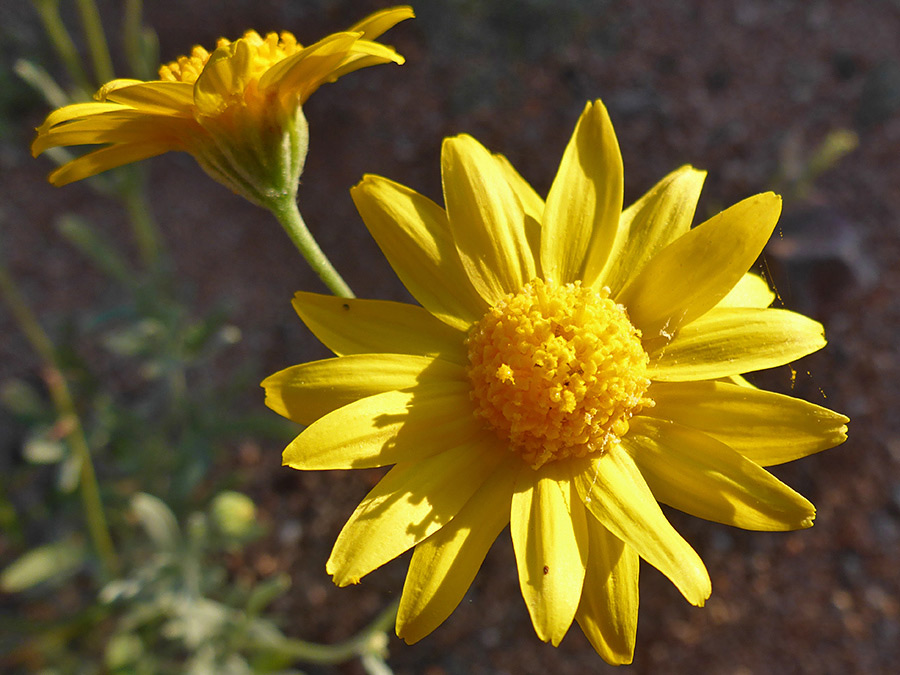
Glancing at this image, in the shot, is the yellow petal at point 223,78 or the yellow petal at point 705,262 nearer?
the yellow petal at point 223,78

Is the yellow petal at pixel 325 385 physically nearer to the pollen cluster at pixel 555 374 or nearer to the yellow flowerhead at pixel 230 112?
the pollen cluster at pixel 555 374

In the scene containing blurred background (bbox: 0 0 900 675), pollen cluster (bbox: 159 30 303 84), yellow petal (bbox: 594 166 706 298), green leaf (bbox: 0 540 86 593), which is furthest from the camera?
blurred background (bbox: 0 0 900 675)

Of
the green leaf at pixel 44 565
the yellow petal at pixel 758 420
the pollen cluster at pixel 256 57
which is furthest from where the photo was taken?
the green leaf at pixel 44 565

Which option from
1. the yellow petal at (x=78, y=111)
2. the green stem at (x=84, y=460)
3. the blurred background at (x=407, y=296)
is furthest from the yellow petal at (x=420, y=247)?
the green stem at (x=84, y=460)

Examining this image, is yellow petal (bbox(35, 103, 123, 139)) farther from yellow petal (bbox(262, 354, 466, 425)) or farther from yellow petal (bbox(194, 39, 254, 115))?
yellow petal (bbox(262, 354, 466, 425))

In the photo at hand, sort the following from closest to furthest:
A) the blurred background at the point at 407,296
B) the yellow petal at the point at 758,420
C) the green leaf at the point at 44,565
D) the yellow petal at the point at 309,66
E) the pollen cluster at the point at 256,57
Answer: the yellow petal at the point at 309,66
the yellow petal at the point at 758,420
the pollen cluster at the point at 256,57
the green leaf at the point at 44,565
the blurred background at the point at 407,296

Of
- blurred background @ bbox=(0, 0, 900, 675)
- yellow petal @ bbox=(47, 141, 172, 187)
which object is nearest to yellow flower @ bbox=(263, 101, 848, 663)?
yellow petal @ bbox=(47, 141, 172, 187)

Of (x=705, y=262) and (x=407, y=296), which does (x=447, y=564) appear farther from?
(x=407, y=296)

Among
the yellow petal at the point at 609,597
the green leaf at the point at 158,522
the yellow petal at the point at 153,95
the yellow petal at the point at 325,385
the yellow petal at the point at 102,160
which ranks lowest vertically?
the green leaf at the point at 158,522
